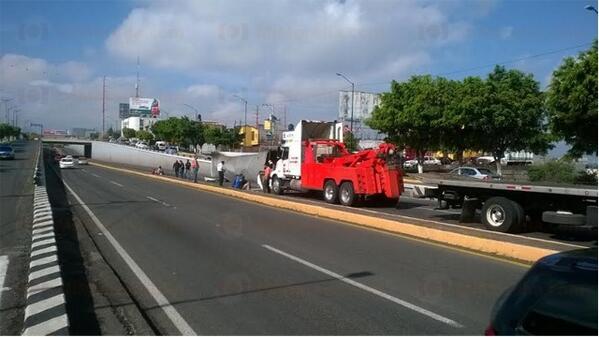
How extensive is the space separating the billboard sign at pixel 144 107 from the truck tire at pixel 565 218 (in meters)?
167

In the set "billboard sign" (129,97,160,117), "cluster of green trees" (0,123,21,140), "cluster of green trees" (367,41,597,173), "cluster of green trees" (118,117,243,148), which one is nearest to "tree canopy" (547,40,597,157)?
"cluster of green trees" (367,41,597,173)

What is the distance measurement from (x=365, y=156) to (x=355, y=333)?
16746 mm

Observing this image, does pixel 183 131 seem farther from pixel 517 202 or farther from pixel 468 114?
pixel 517 202

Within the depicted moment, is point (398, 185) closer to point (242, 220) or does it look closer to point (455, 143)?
point (242, 220)

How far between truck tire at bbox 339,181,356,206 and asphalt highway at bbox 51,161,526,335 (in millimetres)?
6458

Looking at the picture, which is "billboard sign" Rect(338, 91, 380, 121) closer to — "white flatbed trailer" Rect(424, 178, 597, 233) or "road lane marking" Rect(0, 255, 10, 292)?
"white flatbed trailer" Rect(424, 178, 597, 233)

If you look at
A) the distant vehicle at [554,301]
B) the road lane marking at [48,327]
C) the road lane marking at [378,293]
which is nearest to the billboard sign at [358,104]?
the road lane marking at [378,293]

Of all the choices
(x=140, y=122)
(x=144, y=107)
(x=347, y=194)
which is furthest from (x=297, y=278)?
(x=140, y=122)

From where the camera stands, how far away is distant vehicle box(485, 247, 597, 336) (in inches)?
116

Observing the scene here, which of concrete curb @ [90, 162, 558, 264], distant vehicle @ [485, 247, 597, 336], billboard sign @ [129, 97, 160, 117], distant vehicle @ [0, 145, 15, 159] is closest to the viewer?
distant vehicle @ [485, 247, 597, 336]

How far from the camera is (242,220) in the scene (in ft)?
54.4

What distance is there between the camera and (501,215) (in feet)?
46.0

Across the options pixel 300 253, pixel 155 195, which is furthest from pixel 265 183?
pixel 300 253

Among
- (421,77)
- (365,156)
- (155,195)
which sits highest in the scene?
(421,77)
